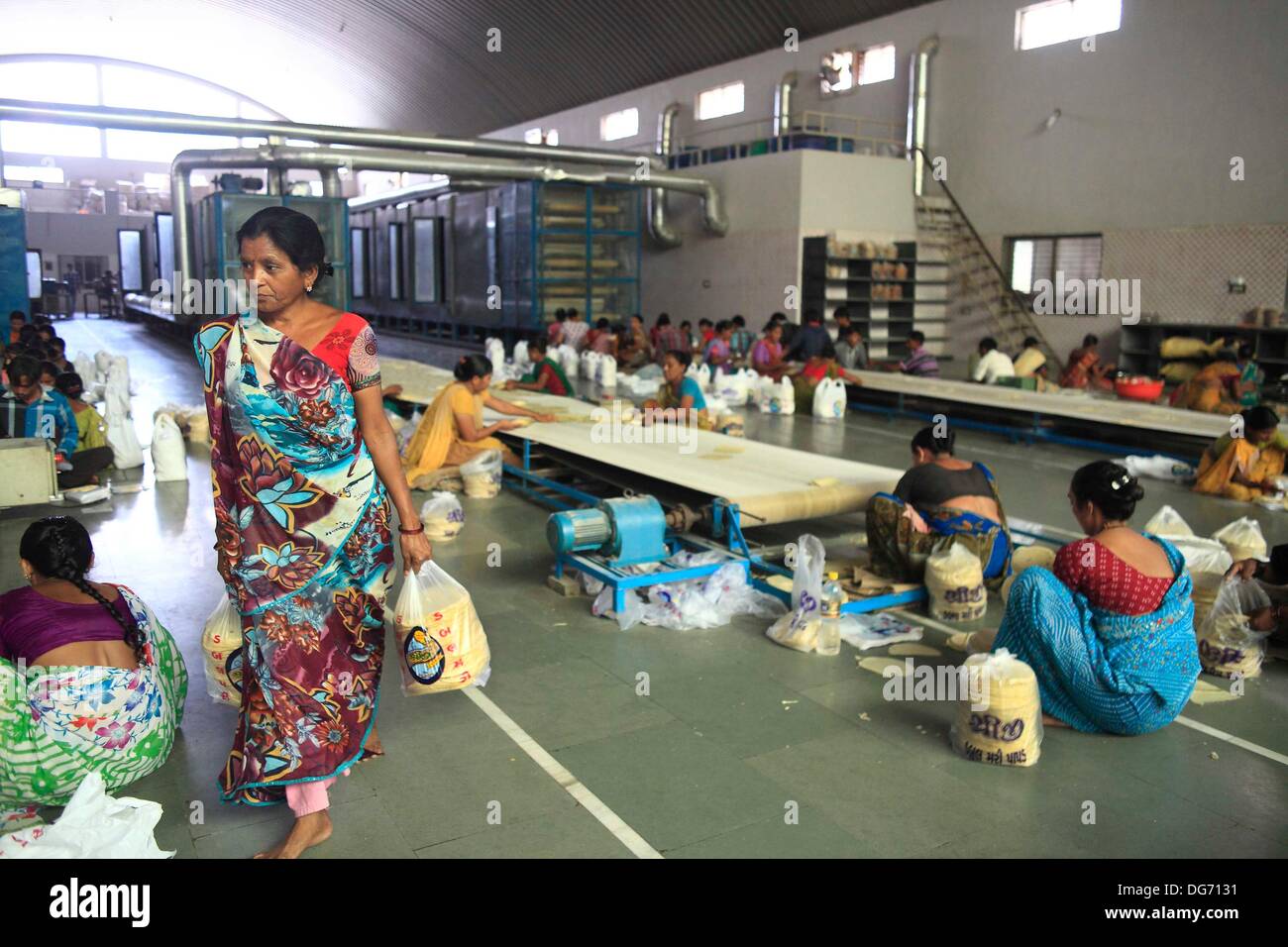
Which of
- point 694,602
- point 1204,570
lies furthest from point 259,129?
point 1204,570

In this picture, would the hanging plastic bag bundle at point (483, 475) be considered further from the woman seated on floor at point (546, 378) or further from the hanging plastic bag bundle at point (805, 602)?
the hanging plastic bag bundle at point (805, 602)

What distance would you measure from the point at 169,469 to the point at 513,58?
65.7 feet

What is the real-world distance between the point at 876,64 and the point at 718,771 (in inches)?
698

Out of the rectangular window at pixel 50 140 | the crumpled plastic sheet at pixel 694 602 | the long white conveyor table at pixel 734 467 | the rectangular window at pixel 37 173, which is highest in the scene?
the rectangular window at pixel 50 140

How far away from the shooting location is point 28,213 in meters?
29.5

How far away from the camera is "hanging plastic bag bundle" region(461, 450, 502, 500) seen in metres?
7.28

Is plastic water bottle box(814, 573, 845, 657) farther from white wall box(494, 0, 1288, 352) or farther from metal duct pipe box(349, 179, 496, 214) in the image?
metal duct pipe box(349, 179, 496, 214)

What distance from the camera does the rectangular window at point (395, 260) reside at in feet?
75.9

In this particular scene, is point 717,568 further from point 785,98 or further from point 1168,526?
point 785,98

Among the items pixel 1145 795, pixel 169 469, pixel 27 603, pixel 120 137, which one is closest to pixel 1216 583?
pixel 1145 795

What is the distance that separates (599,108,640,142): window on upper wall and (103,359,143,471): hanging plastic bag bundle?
58.2ft

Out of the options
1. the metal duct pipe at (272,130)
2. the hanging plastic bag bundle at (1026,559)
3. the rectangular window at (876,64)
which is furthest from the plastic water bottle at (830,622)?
the rectangular window at (876,64)

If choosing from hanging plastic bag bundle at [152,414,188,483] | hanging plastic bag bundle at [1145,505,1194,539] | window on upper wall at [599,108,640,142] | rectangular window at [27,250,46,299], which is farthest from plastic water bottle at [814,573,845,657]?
rectangular window at [27,250,46,299]

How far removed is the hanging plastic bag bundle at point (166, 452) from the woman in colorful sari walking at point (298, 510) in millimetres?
5558
